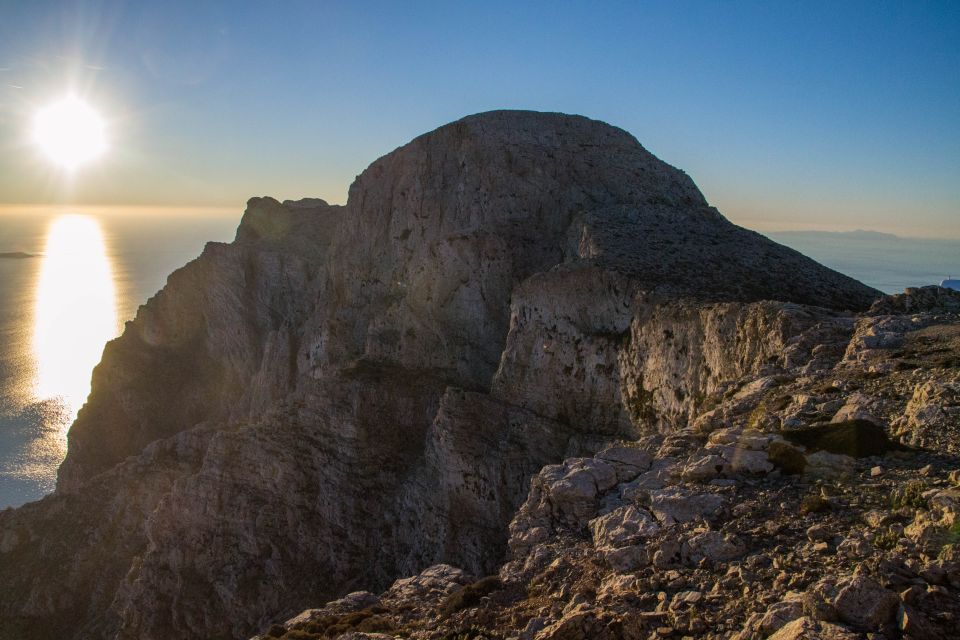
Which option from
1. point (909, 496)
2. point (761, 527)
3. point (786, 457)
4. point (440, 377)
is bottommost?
point (440, 377)

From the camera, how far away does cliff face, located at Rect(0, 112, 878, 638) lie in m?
26.6

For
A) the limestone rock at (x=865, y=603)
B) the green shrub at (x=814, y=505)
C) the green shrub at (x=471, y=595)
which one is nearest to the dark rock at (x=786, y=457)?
the green shrub at (x=814, y=505)

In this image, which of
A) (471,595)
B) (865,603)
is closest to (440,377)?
(471,595)

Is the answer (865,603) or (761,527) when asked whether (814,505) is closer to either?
(761,527)

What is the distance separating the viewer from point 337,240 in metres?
52.8

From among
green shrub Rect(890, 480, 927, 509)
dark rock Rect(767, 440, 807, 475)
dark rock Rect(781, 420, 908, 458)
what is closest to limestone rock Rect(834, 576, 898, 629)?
green shrub Rect(890, 480, 927, 509)

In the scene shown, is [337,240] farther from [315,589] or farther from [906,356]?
[906,356]

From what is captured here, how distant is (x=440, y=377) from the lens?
38.6 meters

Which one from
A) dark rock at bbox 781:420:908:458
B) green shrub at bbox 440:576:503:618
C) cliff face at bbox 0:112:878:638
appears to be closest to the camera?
dark rock at bbox 781:420:908:458

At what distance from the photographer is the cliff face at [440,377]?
26562mm

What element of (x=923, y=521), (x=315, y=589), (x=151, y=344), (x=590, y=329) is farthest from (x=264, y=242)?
(x=923, y=521)

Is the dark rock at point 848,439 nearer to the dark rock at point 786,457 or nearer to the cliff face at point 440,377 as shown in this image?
the dark rock at point 786,457

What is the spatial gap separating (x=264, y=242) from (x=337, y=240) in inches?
696

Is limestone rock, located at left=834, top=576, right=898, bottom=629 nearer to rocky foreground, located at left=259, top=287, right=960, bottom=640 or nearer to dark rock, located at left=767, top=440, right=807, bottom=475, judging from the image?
rocky foreground, located at left=259, top=287, right=960, bottom=640
